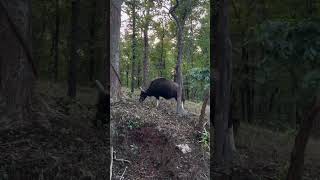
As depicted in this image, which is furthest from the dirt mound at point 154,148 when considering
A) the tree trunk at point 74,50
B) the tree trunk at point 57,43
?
the tree trunk at point 57,43

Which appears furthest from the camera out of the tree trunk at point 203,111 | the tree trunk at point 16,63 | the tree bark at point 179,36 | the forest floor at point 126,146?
the tree bark at point 179,36

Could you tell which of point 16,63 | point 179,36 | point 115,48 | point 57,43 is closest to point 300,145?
point 179,36

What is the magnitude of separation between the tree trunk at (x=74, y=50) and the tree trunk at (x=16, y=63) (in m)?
0.32

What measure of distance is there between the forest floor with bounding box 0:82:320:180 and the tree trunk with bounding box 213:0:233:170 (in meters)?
0.12

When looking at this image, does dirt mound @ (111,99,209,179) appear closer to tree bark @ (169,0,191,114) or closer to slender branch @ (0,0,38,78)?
tree bark @ (169,0,191,114)

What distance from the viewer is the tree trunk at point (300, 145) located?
3707 mm

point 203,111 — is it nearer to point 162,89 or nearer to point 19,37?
point 162,89

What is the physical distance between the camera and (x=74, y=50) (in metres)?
4.01

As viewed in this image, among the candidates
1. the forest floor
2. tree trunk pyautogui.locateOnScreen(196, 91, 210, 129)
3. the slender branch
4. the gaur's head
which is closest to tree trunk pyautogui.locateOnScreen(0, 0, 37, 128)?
the slender branch

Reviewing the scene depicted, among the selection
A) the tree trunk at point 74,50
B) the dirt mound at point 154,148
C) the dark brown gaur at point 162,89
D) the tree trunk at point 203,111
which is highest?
the tree trunk at point 74,50

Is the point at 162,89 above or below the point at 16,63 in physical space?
below

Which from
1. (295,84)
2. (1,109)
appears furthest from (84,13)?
(295,84)

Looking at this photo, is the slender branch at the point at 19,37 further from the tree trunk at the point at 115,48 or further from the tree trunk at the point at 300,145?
the tree trunk at the point at 300,145

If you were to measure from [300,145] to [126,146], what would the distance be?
1537 mm
